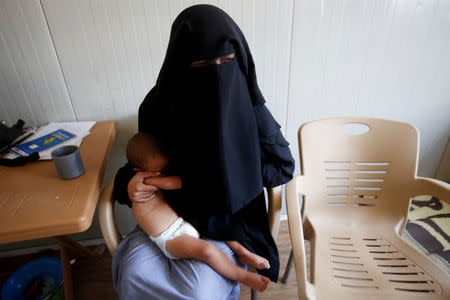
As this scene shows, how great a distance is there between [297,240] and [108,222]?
2.20ft

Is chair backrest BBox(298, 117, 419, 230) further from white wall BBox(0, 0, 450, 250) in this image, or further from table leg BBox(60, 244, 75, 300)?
table leg BBox(60, 244, 75, 300)

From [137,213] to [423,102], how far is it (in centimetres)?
180

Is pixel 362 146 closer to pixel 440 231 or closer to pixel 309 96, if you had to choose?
pixel 309 96

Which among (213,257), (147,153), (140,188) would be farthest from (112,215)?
(213,257)

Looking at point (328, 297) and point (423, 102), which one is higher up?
point (423, 102)

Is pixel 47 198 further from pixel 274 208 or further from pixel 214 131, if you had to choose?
pixel 274 208

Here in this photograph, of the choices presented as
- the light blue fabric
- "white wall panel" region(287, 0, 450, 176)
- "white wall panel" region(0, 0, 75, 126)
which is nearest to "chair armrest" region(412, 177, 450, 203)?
"white wall panel" region(287, 0, 450, 176)

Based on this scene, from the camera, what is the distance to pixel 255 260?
90cm

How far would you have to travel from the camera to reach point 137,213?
3.10 feet

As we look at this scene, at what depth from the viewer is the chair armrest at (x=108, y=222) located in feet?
2.97

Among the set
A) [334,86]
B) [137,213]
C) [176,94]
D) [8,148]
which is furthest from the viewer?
[334,86]

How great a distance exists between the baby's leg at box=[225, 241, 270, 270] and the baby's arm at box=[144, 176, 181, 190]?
0.29 meters

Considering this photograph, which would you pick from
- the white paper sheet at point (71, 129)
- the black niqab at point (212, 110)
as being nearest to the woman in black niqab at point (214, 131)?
the black niqab at point (212, 110)

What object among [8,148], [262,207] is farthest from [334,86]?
[8,148]
